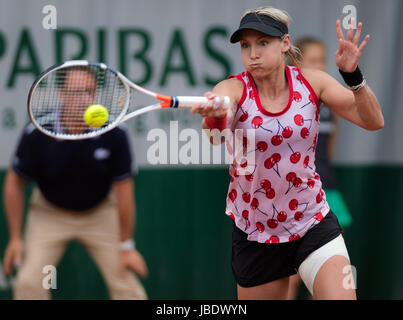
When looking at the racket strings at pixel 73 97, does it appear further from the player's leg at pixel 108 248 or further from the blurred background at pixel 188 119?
the blurred background at pixel 188 119

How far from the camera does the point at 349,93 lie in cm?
254

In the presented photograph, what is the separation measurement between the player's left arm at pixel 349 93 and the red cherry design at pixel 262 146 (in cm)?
29

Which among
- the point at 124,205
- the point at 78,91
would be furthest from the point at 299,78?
the point at 124,205

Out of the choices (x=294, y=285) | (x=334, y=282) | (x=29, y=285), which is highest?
(x=334, y=282)

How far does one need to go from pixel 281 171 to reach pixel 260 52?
0.46 metres

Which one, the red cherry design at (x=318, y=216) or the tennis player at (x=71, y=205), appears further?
the tennis player at (x=71, y=205)

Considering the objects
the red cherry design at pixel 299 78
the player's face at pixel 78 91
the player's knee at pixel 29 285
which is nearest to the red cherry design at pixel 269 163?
the red cherry design at pixel 299 78

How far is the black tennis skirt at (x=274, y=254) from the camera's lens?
2.66 m

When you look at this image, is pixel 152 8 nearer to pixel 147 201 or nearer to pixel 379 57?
pixel 147 201

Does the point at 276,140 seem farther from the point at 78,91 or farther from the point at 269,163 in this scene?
the point at 78,91

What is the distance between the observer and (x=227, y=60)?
4.13m

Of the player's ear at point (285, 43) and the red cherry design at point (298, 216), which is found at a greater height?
the player's ear at point (285, 43)

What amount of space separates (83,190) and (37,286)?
0.55 metres
